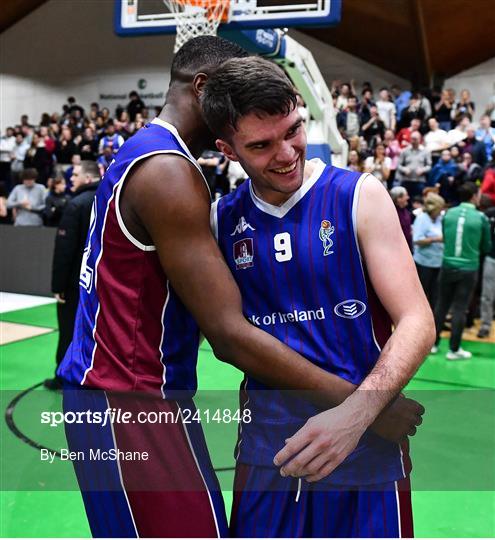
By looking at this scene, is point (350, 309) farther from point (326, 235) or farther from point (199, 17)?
point (199, 17)

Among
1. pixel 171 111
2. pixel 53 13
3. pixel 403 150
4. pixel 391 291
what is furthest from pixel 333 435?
pixel 53 13

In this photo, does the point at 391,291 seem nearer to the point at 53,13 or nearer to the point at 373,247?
the point at 373,247

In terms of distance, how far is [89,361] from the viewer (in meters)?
2.04

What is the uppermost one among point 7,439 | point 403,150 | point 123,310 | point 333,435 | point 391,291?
point 391,291

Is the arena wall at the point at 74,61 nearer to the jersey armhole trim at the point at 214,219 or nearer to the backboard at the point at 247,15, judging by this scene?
the backboard at the point at 247,15

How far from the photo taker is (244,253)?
6.48ft

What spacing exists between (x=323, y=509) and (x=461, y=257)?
19.9 ft

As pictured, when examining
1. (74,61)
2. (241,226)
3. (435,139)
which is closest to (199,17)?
(241,226)

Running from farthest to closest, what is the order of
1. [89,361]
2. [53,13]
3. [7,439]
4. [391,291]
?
1. [53,13]
2. [7,439]
3. [89,361]
4. [391,291]

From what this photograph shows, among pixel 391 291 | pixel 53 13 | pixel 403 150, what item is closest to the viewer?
pixel 391 291

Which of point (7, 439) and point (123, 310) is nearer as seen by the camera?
point (123, 310)

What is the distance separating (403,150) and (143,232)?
1132 centimetres

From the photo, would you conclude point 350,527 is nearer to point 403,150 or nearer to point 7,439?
point 7,439

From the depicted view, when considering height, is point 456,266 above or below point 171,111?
below
